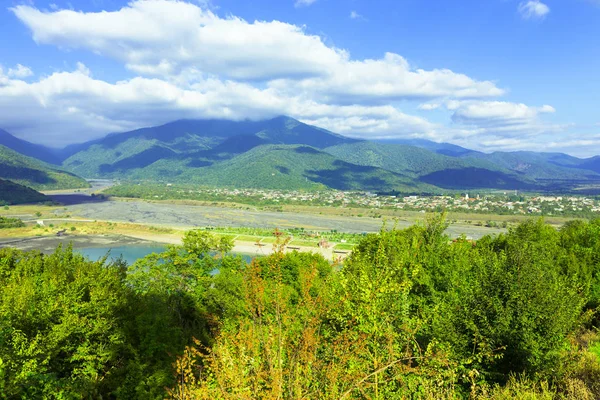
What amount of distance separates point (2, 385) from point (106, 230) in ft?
274

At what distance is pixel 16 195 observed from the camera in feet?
417

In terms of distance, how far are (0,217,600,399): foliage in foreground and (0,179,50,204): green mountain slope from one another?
139 meters

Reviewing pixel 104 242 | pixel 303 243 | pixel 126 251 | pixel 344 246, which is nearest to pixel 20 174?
pixel 104 242

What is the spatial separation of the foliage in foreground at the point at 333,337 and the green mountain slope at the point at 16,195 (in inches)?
5462

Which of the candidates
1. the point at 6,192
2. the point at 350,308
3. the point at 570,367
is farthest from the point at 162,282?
the point at 6,192

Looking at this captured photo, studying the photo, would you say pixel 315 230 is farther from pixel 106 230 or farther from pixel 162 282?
pixel 162 282

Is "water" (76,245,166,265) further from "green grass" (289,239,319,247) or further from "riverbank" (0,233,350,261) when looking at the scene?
"green grass" (289,239,319,247)

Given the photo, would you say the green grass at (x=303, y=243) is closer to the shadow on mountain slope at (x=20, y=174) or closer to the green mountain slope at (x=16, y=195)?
the green mountain slope at (x=16, y=195)

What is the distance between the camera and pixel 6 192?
127 meters

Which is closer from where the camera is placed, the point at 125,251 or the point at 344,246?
the point at 125,251

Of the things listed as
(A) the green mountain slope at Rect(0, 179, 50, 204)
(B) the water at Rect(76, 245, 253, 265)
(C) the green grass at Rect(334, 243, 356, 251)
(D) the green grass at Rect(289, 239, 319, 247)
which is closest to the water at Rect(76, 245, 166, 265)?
(B) the water at Rect(76, 245, 253, 265)

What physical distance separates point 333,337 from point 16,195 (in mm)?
161818

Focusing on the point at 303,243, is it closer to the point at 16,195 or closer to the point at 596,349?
the point at 596,349

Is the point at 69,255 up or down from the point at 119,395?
up
